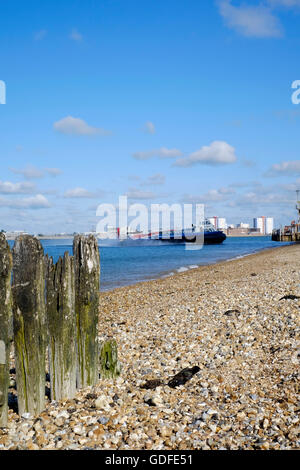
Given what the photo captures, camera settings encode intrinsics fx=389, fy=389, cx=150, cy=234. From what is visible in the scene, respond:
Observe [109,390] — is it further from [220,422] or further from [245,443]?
[245,443]

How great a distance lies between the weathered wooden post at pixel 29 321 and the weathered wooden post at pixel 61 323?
16cm

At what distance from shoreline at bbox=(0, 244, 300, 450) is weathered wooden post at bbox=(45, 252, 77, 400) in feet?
0.86

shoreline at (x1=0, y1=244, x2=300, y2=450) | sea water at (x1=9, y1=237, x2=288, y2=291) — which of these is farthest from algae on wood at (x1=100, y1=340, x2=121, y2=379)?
sea water at (x1=9, y1=237, x2=288, y2=291)

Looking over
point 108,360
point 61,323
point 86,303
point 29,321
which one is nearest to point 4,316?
point 29,321

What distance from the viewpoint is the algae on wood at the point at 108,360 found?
5.37m

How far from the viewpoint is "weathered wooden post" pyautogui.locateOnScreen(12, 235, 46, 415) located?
4266mm

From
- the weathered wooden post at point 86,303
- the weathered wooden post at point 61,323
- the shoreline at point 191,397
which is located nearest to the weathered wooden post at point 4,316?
the shoreline at point 191,397

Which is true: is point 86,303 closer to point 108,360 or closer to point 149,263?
point 108,360

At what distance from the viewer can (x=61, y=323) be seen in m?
4.65

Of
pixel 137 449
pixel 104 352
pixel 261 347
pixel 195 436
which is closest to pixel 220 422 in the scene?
pixel 195 436

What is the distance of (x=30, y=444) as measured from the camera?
3820 mm

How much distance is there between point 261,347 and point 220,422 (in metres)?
2.54

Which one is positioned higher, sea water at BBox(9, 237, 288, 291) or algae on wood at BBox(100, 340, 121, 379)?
algae on wood at BBox(100, 340, 121, 379)

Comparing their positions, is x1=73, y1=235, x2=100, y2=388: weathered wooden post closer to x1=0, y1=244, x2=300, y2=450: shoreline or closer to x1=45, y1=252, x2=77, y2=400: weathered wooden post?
x1=45, y1=252, x2=77, y2=400: weathered wooden post
